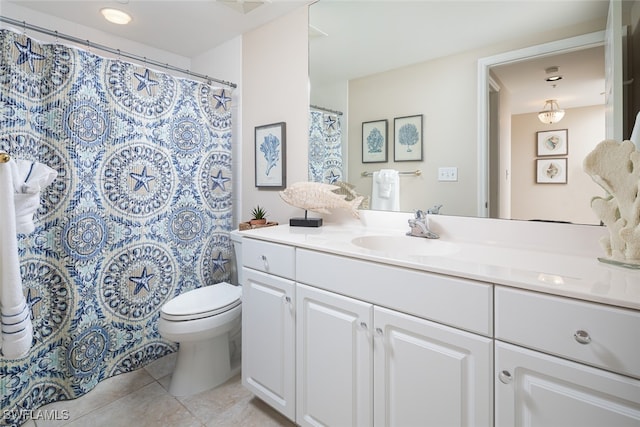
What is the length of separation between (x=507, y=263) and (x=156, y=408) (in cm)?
180

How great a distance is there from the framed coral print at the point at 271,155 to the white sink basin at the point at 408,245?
876mm

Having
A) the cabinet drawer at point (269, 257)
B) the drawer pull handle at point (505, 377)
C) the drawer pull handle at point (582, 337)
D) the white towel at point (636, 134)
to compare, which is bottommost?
the drawer pull handle at point (505, 377)

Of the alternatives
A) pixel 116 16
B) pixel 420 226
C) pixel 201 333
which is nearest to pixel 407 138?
pixel 420 226

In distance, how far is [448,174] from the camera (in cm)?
151

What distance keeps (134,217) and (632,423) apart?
2.23 metres

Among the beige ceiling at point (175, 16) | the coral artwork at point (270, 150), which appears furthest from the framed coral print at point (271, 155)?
the beige ceiling at point (175, 16)

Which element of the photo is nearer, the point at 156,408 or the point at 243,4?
the point at 156,408

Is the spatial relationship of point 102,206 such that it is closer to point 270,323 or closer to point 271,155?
point 271,155

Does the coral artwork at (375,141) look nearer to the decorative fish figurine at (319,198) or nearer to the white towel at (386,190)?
the white towel at (386,190)

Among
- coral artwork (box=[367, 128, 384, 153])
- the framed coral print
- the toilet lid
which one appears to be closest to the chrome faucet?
coral artwork (box=[367, 128, 384, 153])

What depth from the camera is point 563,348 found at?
0.80 metres

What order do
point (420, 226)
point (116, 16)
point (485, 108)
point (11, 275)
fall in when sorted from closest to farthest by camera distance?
point (11, 275), point (485, 108), point (420, 226), point (116, 16)

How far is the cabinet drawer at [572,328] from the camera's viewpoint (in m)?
0.72

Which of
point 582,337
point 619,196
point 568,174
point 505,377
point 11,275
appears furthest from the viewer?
point 568,174
